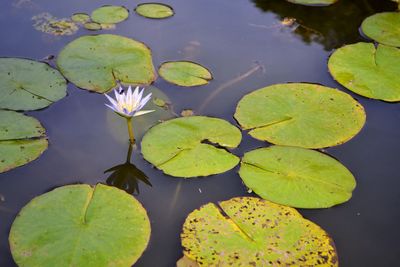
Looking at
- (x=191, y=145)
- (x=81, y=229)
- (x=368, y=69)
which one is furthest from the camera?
(x=368, y=69)

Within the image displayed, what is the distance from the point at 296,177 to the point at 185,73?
130 centimetres

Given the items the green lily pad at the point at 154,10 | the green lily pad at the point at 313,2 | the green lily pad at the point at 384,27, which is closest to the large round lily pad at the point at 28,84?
the green lily pad at the point at 154,10

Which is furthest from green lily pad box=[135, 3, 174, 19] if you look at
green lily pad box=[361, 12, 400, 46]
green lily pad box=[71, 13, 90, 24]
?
green lily pad box=[361, 12, 400, 46]

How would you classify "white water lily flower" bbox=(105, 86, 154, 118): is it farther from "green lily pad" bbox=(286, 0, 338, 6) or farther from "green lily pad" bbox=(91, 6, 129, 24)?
"green lily pad" bbox=(286, 0, 338, 6)

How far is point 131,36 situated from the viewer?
3.93 m

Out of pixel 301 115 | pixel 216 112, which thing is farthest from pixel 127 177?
pixel 301 115

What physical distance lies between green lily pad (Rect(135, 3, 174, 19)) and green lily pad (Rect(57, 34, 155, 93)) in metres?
0.55

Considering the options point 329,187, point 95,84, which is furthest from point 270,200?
point 95,84

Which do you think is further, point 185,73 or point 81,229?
point 185,73

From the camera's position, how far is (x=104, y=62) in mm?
3486

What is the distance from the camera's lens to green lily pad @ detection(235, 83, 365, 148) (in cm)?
295

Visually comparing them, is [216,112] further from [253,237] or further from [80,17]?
[80,17]

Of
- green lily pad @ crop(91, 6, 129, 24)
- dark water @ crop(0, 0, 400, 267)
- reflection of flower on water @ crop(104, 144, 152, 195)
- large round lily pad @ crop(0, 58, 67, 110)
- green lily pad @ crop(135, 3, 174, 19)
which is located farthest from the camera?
green lily pad @ crop(135, 3, 174, 19)

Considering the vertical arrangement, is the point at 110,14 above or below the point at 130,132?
above
